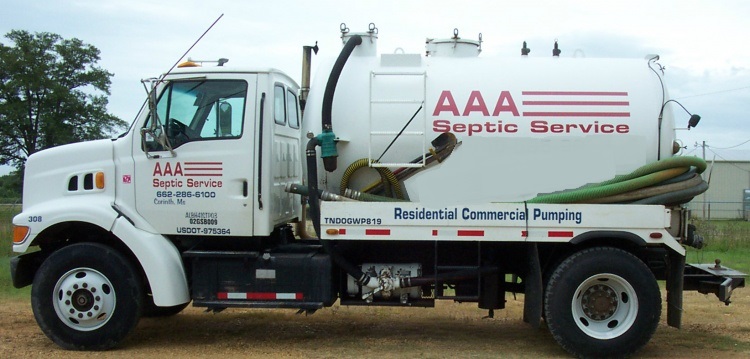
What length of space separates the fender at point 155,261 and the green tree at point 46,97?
28602mm

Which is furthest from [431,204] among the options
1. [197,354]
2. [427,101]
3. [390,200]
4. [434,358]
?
[197,354]

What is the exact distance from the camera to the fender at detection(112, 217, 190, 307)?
7.51 metres

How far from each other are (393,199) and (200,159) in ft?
6.49

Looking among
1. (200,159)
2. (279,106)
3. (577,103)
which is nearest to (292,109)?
(279,106)

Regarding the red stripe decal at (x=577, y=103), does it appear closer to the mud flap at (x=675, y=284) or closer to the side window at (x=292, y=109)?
the mud flap at (x=675, y=284)

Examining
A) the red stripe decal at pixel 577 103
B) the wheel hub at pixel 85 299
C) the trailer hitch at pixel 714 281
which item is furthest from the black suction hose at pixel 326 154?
the trailer hitch at pixel 714 281

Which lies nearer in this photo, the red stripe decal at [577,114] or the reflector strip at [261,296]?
the red stripe decal at [577,114]

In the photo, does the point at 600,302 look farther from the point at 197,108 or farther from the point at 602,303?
the point at 197,108

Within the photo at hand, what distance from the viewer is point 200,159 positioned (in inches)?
296

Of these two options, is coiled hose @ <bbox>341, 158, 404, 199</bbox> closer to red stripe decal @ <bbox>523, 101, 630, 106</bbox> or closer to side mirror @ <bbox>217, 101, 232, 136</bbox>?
side mirror @ <bbox>217, 101, 232, 136</bbox>

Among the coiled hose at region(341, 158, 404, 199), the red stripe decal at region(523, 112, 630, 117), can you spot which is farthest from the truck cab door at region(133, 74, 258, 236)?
the red stripe decal at region(523, 112, 630, 117)

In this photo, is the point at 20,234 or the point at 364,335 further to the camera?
the point at 364,335

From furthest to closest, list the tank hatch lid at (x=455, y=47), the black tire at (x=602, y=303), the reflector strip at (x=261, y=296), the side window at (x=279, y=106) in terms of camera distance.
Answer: the tank hatch lid at (x=455, y=47), the side window at (x=279, y=106), the reflector strip at (x=261, y=296), the black tire at (x=602, y=303)

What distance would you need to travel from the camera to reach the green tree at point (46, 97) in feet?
116
